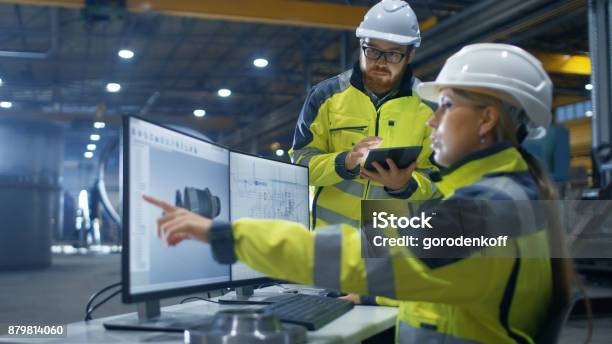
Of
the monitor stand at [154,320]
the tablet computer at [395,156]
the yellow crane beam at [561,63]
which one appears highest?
the yellow crane beam at [561,63]

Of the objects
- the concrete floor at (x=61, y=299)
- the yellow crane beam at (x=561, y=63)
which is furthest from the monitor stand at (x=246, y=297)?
the yellow crane beam at (x=561, y=63)

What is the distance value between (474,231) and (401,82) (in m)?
1.32

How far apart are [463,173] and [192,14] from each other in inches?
368

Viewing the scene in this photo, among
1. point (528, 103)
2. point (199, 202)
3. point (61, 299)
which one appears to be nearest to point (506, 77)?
point (528, 103)

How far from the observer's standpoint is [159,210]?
1.33 metres

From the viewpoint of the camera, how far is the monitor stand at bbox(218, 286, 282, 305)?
181 cm

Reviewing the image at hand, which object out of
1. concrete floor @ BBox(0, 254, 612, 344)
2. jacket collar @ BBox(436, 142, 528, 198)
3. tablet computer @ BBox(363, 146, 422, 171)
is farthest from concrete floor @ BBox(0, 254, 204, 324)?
jacket collar @ BBox(436, 142, 528, 198)

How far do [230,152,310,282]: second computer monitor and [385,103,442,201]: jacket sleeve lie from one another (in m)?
0.31

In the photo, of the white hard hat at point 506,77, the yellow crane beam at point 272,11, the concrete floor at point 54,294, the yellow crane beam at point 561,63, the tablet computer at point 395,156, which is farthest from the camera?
the yellow crane beam at point 561,63

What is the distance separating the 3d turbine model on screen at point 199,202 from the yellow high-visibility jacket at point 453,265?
0.34 meters

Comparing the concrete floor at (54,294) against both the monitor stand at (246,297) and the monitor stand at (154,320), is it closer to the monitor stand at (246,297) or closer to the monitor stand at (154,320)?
the monitor stand at (246,297)

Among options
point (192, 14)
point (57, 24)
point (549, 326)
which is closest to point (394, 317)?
point (549, 326)

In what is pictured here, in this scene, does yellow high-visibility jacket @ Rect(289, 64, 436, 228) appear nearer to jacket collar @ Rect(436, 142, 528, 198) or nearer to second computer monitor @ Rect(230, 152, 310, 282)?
second computer monitor @ Rect(230, 152, 310, 282)

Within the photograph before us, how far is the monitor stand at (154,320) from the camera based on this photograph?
137cm
